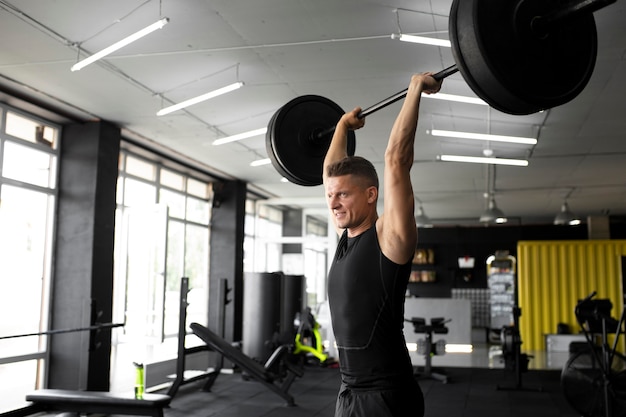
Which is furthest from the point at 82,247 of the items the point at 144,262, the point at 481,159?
the point at 481,159

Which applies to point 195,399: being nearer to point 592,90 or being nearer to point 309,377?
point 309,377

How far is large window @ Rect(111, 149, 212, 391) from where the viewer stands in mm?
6246

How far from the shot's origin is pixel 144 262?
21.3 feet

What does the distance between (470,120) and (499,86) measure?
4.44 meters

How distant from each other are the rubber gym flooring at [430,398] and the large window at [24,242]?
1.28m

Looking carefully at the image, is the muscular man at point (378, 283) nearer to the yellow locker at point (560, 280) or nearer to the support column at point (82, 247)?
the support column at point (82, 247)

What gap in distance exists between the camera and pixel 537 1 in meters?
1.48

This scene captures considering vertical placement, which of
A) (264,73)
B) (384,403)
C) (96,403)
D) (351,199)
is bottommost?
(96,403)

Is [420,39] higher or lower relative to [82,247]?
higher

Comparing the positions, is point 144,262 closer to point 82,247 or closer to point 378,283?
point 82,247

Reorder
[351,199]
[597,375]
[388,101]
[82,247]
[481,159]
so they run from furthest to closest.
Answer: [481,159] < [82,247] < [597,375] < [388,101] < [351,199]

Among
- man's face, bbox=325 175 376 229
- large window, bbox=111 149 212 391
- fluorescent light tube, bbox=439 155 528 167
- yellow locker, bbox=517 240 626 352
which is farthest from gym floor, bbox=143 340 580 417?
man's face, bbox=325 175 376 229

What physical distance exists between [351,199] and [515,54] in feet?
1.68

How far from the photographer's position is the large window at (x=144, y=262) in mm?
6246
